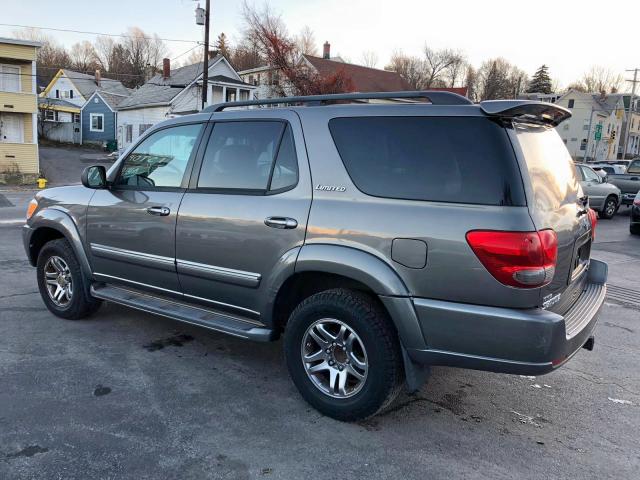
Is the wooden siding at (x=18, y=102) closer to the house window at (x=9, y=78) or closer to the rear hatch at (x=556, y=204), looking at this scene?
the house window at (x=9, y=78)

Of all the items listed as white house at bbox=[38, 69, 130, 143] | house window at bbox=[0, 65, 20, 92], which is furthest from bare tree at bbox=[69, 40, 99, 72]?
house window at bbox=[0, 65, 20, 92]

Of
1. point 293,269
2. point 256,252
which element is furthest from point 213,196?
point 293,269

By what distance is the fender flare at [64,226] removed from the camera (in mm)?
4797

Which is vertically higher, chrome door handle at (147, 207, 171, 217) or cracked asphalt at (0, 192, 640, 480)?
chrome door handle at (147, 207, 171, 217)

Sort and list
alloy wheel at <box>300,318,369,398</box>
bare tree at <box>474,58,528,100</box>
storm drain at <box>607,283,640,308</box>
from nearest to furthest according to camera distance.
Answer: alloy wheel at <box>300,318,369,398</box>, storm drain at <box>607,283,640,308</box>, bare tree at <box>474,58,528,100</box>

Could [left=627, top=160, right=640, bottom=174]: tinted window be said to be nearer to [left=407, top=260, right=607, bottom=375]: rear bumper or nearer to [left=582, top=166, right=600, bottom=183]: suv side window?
[left=582, top=166, right=600, bottom=183]: suv side window

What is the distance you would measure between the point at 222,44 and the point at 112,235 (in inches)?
3073

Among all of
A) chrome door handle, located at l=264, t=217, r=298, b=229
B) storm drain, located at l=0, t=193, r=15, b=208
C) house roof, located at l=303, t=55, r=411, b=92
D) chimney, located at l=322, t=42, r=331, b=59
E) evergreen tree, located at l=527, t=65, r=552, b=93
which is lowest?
storm drain, located at l=0, t=193, r=15, b=208

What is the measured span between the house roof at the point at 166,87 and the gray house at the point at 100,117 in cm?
460

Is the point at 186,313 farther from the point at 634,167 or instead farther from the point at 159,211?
the point at 634,167

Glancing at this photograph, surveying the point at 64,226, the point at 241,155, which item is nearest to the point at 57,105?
the point at 64,226

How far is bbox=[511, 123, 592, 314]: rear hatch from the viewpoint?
288 centimetres

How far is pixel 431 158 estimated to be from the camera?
10.0 ft

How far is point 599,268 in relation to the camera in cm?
412
